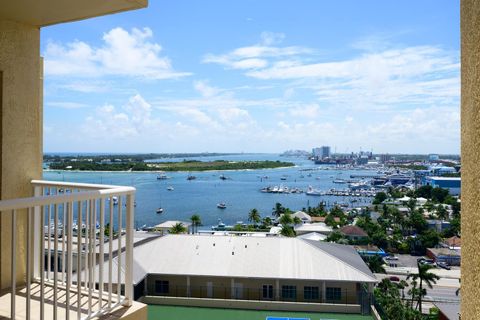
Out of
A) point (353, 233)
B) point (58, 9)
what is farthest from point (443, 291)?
point (58, 9)

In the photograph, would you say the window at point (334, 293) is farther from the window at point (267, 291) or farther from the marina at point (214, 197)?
the marina at point (214, 197)

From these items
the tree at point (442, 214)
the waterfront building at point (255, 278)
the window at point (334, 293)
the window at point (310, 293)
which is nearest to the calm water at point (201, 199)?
the tree at point (442, 214)

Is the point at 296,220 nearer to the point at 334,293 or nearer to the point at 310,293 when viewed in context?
the point at 310,293

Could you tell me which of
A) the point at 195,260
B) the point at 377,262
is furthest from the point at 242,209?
the point at 195,260

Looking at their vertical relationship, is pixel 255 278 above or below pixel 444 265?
above

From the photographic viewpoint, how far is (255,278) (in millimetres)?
18750

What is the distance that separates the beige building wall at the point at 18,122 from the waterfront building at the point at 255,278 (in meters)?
13.9

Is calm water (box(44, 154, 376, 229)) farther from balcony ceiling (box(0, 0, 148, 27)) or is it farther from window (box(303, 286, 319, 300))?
balcony ceiling (box(0, 0, 148, 27))

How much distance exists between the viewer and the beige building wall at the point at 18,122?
3635 mm

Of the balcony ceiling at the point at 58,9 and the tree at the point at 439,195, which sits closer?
the balcony ceiling at the point at 58,9

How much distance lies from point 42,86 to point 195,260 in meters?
17.2

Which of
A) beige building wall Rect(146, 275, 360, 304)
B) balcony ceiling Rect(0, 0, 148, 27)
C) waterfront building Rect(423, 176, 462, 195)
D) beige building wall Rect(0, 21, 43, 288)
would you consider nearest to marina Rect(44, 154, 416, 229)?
waterfront building Rect(423, 176, 462, 195)

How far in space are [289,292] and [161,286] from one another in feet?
18.9

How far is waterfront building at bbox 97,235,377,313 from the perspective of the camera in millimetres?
17672
